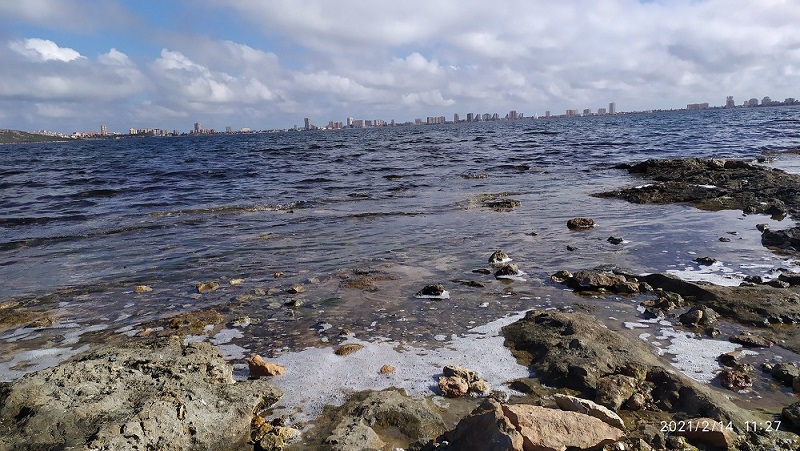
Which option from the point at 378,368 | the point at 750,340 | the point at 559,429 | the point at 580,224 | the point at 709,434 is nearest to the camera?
the point at 559,429

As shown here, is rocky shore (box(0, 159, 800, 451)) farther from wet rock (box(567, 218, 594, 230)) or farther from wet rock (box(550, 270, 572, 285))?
wet rock (box(567, 218, 594, 230))

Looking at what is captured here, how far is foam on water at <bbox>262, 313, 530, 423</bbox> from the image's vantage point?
4.03m

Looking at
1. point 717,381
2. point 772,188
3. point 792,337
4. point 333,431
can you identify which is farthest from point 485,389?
point 772,188

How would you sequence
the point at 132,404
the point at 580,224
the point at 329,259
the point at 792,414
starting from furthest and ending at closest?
the point at 580,224 < the point at 329,259 < the point at 132,404 < the point at 792,414

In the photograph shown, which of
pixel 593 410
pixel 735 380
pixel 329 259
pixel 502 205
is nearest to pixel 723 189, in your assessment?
pixel 502 205

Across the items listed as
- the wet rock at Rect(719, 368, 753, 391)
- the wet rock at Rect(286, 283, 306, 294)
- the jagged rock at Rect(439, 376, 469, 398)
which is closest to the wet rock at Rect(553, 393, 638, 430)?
the jagged rock at Rect(439, 376, 469, 398)

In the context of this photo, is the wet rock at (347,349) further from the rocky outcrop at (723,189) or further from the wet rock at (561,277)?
the rocky outcrop at (723,189)

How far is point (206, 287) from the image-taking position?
7.23 meters

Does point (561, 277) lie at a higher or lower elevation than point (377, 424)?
higher

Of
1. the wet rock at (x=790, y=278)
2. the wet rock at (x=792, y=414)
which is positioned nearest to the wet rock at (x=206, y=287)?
the wet rock at (x=792, y=414)

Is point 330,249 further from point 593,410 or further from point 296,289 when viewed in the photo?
point 593,410

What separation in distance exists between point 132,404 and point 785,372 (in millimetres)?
4919

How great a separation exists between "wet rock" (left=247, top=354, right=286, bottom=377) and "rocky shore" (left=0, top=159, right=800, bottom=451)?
0.04ft

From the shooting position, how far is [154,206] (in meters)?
17.3
